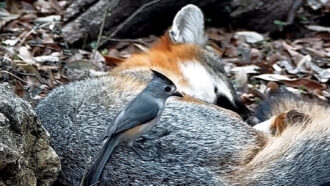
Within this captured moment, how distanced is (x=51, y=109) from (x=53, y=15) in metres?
3.97

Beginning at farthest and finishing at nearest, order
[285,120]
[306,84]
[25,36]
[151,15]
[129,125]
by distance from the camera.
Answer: [151,15] < [25,36] < [306,84] < [285,120] < [129,125]

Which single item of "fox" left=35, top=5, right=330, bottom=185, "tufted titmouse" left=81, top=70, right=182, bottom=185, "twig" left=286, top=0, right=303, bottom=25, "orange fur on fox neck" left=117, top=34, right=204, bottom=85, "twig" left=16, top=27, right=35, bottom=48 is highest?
"tufted titmouse" left=81, top=70, right=182, bottom=185

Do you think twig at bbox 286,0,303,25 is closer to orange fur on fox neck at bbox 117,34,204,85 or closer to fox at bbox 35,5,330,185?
orange fur on fox neck at bbox 117,34,204,85

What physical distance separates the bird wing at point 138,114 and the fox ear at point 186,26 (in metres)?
2.52

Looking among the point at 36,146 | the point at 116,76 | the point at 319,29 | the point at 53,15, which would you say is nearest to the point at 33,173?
the point at 36,146

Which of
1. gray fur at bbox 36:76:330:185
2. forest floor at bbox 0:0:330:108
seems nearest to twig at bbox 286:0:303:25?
forest floor at bbox 0:0:330:108

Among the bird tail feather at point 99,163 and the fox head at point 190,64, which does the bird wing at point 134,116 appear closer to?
the bird tail feather at point 99,163

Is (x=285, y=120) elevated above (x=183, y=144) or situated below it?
below

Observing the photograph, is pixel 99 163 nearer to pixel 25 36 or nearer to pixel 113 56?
pixel 113 56

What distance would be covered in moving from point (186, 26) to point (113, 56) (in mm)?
1232

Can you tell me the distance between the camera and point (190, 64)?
6.43 metres

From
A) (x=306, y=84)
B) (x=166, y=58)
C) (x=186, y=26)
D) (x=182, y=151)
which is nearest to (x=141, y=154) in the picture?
(x=182, y=151)

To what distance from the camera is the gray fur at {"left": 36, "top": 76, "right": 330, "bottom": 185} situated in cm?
418

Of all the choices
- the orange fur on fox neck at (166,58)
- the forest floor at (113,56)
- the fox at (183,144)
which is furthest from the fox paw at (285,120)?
the forest floor at (113,56)
